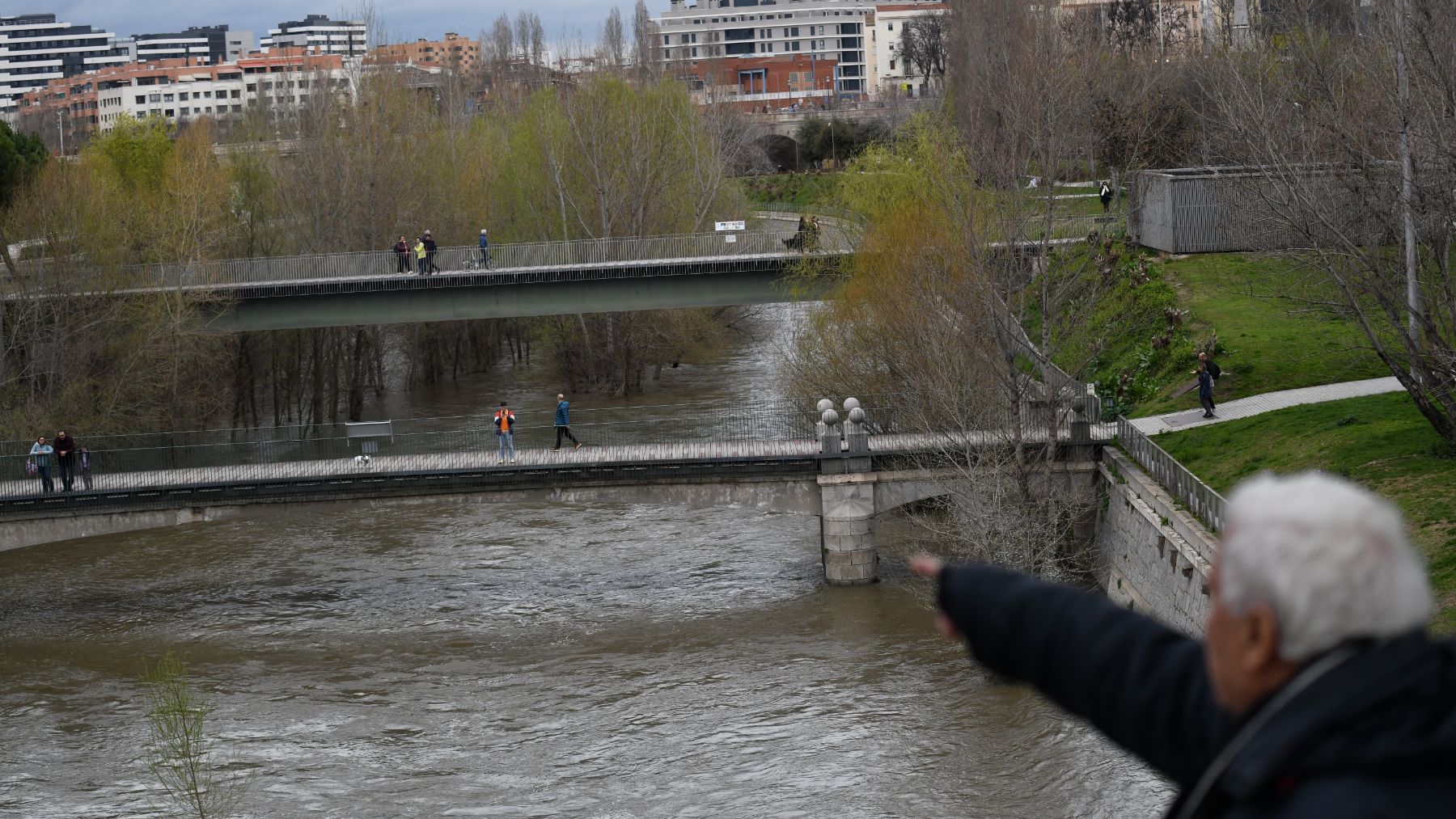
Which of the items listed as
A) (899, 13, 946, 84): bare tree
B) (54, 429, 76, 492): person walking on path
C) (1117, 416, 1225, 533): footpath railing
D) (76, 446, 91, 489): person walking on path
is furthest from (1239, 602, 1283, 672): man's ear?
(899, 13, 946, 84): bare tree

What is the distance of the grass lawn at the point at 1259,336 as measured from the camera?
29.8m

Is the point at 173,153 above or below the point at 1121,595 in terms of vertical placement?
above

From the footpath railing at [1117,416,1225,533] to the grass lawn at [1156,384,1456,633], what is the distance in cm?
54

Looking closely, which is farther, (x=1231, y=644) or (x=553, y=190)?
(x=553, y=190)

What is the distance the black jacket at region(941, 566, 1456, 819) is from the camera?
1.68 m

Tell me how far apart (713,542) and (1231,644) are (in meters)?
30.6

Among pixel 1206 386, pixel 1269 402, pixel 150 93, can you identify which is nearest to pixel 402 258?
pixel 1206 386

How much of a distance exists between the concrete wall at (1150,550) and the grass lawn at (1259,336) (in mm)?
3517

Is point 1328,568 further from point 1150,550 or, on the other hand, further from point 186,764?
point 1150,550

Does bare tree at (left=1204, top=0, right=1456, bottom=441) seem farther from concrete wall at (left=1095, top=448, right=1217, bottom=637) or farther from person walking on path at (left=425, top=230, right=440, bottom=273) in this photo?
person walking on path at (left=425, top=230, right=440, bottom=273)

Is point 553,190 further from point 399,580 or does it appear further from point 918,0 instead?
point 918,0

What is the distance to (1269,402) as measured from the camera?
2833cm

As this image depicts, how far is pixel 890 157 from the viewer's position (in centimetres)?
3994

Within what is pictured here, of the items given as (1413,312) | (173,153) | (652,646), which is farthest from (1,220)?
(1413,312)
